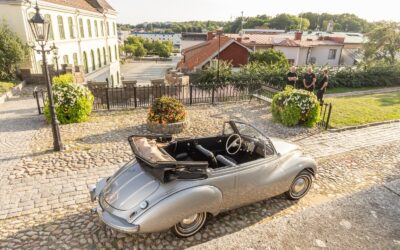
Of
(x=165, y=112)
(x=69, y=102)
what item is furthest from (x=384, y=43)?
(x=69, y=102)

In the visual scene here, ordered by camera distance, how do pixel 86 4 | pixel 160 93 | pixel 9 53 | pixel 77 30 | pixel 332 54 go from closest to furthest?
1. pixel 160 93
2. pixel 9 53
3. pixel 77 30
4. pixel 86 4
5. pixel 332 54

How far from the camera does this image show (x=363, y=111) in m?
10.9

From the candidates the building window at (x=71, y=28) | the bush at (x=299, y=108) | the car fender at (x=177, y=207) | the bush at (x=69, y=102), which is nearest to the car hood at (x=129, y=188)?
the car fender at (x=177, y=207)

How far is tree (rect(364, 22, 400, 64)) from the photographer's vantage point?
22.2 meters

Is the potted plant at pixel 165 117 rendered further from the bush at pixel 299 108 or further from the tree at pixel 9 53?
the tree at pixel 9 53

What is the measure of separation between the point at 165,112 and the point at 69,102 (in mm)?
3380

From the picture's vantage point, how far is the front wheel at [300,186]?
4.96m

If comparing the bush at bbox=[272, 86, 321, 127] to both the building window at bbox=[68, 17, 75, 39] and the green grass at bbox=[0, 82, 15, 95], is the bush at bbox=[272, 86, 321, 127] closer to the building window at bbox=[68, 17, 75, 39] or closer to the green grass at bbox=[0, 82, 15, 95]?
the green grass at bbox=[0, 82, 15, 95]

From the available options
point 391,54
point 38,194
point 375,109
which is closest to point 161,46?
point 391,54

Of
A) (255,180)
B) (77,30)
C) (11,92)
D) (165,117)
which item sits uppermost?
(77,30)

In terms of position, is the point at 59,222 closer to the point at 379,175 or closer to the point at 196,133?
the point at 196,133

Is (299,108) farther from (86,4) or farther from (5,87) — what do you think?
(86,4)

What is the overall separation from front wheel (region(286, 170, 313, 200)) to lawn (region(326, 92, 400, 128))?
4.81m

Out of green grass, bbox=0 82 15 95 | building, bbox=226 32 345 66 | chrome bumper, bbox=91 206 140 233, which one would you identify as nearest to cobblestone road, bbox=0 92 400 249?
chrome bumper, bbox=91 206 140 233
